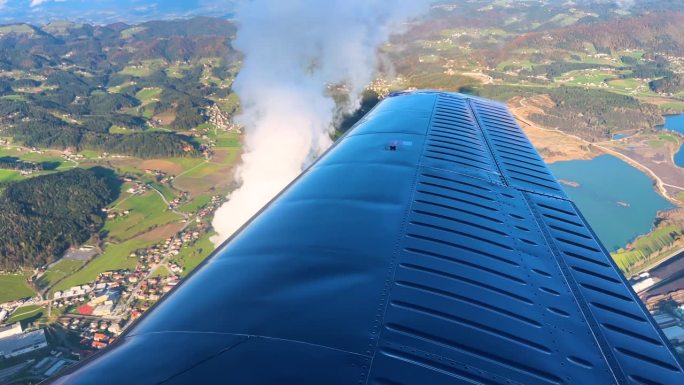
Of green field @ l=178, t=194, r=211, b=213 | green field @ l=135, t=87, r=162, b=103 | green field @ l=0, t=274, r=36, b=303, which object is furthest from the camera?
green field @ l=135, t=87, r=162, b=103

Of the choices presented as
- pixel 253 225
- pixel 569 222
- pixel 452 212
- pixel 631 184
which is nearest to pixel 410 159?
pixel 452 212

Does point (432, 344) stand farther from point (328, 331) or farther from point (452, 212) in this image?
point (452, 212)

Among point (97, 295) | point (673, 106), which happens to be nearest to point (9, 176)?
point (97, 295)

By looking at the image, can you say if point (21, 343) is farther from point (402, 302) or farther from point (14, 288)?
point (402, 302)

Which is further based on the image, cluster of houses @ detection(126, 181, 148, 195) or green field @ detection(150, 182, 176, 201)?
cluster of houses @ detection(126, 181, 148, 195)

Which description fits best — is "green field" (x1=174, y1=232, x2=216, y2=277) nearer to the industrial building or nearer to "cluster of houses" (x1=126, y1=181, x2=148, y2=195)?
the industrial building

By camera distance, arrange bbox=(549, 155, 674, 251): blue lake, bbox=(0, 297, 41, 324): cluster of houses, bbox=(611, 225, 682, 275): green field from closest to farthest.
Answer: bbox=(0, 297, 41, 324): cluster of houses < bbox=(611, 225, 682, 275): green field < bbox=(549, 155, 674, 251): blue lake

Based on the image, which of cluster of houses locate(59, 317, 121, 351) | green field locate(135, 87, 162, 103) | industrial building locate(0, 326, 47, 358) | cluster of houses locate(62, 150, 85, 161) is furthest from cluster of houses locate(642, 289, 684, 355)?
green field locate(135, 87, 162, 103)

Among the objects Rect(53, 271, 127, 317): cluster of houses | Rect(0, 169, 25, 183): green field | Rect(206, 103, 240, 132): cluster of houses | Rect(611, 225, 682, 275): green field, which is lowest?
Rect(53, 271, 127, 317): cluster of houses
